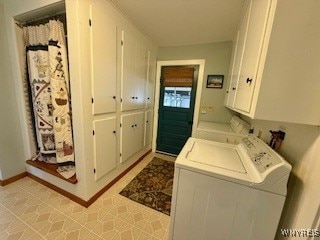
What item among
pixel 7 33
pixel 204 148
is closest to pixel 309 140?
pixel 204 148

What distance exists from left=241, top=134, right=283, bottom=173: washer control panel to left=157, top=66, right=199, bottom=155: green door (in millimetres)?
1764

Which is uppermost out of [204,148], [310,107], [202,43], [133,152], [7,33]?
[202,43]

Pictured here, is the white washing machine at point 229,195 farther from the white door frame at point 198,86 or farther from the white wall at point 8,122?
the white wall at point 8,122

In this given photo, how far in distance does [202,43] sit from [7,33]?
2.89 meters

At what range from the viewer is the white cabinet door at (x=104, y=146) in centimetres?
167

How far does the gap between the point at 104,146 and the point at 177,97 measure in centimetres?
184

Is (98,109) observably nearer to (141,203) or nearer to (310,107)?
(141,203)

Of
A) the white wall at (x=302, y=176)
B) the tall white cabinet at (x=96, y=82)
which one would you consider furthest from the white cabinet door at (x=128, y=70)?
the white wall at (x=302, y=176)

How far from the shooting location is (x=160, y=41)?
267 centimetres

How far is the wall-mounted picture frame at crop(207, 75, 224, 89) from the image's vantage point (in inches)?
103

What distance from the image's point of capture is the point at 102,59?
1.59 meters

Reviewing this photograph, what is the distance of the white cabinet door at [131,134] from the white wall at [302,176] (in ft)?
6.12

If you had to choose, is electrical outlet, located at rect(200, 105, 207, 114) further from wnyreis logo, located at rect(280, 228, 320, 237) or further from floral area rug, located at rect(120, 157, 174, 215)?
wnyreis logo, located at rect(280, 228, 320, 237)

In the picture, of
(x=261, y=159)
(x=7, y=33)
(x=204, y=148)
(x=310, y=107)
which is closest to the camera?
(x=310, y=107)
